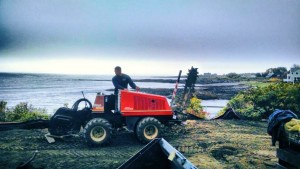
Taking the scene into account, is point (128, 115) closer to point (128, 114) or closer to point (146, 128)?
point (128, 114)

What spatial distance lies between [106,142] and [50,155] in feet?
4.84

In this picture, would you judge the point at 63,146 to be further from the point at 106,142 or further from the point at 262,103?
the point at 262,103

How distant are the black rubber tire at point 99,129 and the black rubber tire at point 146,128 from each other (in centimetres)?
83

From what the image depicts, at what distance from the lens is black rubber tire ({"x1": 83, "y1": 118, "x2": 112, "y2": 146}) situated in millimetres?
7102

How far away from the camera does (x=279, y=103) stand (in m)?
12.9

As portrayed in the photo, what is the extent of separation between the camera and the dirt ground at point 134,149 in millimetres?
5962

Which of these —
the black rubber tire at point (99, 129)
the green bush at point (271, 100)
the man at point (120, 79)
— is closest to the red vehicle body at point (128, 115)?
the black rubber tire at point (99, 129)

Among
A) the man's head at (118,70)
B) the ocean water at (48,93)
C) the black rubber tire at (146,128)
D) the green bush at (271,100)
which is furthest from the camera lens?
the ocean water at (48,93)

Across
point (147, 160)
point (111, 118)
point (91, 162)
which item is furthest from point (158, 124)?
point (147, 160)

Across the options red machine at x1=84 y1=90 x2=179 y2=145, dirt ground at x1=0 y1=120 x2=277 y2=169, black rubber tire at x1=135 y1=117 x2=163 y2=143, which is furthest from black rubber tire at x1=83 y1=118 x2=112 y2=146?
black rubber tire at x1=135 y1=117 x2=163 y2=143

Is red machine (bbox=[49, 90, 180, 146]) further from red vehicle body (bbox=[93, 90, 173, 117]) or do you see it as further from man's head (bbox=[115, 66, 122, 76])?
man's head (bbox=[115, 66, 122, 76])

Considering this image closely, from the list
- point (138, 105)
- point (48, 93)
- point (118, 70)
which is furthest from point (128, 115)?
point (48, 93)

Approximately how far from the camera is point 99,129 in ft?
23.9

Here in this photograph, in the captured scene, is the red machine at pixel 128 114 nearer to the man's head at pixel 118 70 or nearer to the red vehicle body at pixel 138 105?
the red vehicle body at pixel 138 105
